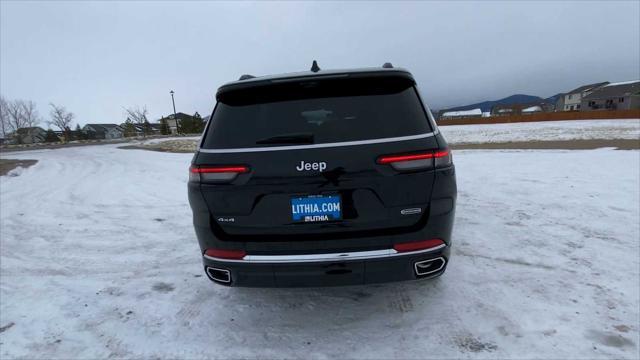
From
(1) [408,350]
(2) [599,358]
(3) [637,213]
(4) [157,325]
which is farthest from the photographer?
(3) [637,213]

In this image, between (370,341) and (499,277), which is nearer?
(370,341)

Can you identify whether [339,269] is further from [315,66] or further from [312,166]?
[315,66]

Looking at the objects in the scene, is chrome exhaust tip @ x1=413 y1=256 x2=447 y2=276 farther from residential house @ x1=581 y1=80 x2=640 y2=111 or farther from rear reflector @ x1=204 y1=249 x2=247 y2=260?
residential house @ x1=581 y1=80 x2=640 y2=111

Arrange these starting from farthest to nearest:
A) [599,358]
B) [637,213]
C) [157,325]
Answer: [637,213] < [157,325] < [599,358]

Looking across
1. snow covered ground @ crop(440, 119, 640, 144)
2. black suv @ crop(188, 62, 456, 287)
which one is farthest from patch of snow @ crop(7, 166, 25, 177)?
snow covered ground @ crop(440, 119, 640, 144)

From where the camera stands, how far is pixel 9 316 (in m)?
2.86

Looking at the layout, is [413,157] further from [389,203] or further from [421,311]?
[421,311]

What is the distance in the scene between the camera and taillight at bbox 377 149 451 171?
2143 mm

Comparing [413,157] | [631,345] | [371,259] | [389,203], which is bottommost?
[631,345]

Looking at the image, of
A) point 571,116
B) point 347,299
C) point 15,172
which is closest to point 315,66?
point 347,299

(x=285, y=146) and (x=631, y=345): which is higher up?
(x=285, y=146)

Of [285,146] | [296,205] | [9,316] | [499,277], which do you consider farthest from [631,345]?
[9,316]

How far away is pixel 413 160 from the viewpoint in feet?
7.07

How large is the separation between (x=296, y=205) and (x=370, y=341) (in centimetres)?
113
